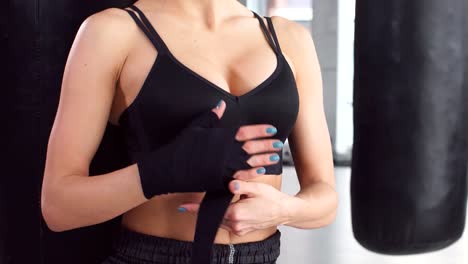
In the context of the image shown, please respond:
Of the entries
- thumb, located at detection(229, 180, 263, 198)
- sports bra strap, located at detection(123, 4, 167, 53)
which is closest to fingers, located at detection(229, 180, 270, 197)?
thumb, located at detection(229, 180, 263, 198)

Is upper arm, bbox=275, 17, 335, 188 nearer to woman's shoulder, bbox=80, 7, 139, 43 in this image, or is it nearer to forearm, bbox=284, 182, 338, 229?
forearm, bbox=284, 182, 338, 229

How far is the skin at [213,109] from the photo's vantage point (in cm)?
91

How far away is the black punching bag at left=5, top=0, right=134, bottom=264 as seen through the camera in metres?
1.04

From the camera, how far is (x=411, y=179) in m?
0.98

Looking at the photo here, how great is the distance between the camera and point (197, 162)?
834 millimetres

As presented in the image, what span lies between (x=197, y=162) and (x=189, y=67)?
199 millimetres

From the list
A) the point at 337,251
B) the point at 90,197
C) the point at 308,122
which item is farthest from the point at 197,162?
the point at 337,251

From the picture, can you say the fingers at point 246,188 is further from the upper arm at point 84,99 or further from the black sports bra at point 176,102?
the upper arm at point 84,99

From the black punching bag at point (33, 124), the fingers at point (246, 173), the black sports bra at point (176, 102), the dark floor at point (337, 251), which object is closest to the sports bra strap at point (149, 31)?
the black sports bra at point (176, 102)

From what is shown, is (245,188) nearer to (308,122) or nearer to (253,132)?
Result: (253,132)

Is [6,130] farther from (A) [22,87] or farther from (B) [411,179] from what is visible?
(B) [411,179]

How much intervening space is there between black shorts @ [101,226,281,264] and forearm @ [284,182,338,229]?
60 millimetres

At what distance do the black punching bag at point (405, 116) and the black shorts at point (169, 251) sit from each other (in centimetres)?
13

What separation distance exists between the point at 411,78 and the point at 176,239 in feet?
1.22
